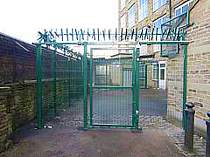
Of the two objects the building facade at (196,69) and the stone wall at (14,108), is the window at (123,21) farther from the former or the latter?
the stone wall at (14,108)

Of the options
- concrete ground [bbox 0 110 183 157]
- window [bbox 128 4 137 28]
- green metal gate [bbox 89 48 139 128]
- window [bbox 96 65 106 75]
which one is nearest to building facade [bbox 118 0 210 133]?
concrete ground [bbox 0 110 183 157]

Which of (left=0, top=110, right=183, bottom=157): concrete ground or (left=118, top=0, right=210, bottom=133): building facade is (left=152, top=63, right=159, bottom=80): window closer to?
(left=118, top=0, right=210, bottom=133): building facade

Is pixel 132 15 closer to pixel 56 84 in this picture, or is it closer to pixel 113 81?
pixel 56 84

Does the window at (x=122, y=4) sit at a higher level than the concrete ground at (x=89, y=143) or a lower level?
higher

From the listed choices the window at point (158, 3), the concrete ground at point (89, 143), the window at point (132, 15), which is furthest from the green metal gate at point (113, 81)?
the window at point (132, 15)

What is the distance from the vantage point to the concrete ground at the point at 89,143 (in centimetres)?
535

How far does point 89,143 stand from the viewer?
239 inches

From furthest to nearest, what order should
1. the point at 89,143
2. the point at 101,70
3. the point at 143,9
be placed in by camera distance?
1. the point at 143,9
2. the point at 101,70
3. the point at 89,143

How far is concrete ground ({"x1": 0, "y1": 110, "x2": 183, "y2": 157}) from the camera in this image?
5.35m

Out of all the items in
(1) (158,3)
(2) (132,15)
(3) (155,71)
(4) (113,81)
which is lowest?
(4) (113,81)

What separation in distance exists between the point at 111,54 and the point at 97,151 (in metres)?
3.48

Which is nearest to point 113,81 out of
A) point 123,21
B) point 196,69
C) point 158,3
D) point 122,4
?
point 196,69

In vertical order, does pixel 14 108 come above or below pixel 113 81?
below

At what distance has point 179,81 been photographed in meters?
7.98
